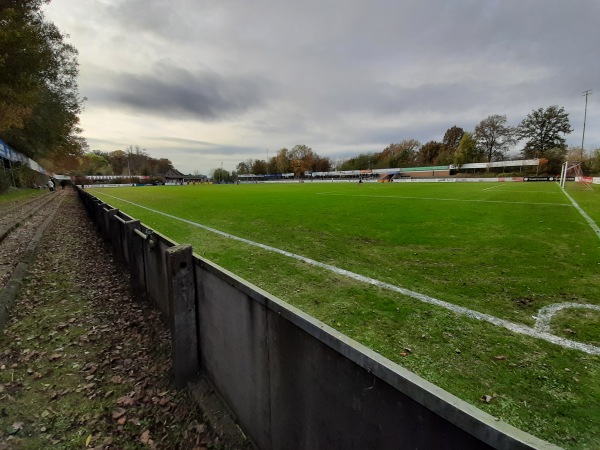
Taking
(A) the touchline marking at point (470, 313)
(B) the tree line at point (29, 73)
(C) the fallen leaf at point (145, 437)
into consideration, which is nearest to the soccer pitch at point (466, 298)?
(A) the touchline marking at point (470, 313)

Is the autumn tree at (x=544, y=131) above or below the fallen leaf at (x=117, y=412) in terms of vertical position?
above

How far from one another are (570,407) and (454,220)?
9.92 m

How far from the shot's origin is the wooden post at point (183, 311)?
296 cm

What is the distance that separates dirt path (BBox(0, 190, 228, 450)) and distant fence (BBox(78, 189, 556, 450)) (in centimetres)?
40

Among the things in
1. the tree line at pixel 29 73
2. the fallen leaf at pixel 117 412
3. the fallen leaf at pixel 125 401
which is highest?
the tree line at pixel 29 73

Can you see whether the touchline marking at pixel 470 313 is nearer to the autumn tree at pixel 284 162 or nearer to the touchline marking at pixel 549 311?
the touchline marking at pixel 549 311

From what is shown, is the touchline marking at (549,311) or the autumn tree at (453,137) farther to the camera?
the autumn tree at (453,137)

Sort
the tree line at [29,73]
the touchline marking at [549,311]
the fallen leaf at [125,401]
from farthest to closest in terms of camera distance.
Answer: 1. the tree line at [29,73]
2. the touchline marking at [549,311]
3. the fallen leaf at [125,401]

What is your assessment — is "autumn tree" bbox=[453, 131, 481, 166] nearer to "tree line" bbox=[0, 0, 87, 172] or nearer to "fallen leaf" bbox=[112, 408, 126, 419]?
"tree line" bbox=[0, 0, 87, 172]

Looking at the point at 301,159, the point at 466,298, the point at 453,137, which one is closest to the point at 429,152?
the point at 453,137

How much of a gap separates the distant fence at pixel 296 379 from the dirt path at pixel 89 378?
1.30ft

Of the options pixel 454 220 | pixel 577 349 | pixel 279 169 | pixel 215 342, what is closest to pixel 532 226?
pixel 454 220

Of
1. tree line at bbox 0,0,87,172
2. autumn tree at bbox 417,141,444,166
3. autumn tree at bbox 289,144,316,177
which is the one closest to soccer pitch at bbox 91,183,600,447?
tree line at bbox 0,0,87,172

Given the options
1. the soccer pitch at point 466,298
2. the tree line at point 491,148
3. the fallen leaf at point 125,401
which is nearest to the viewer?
the soccer pitch at point 466,298
